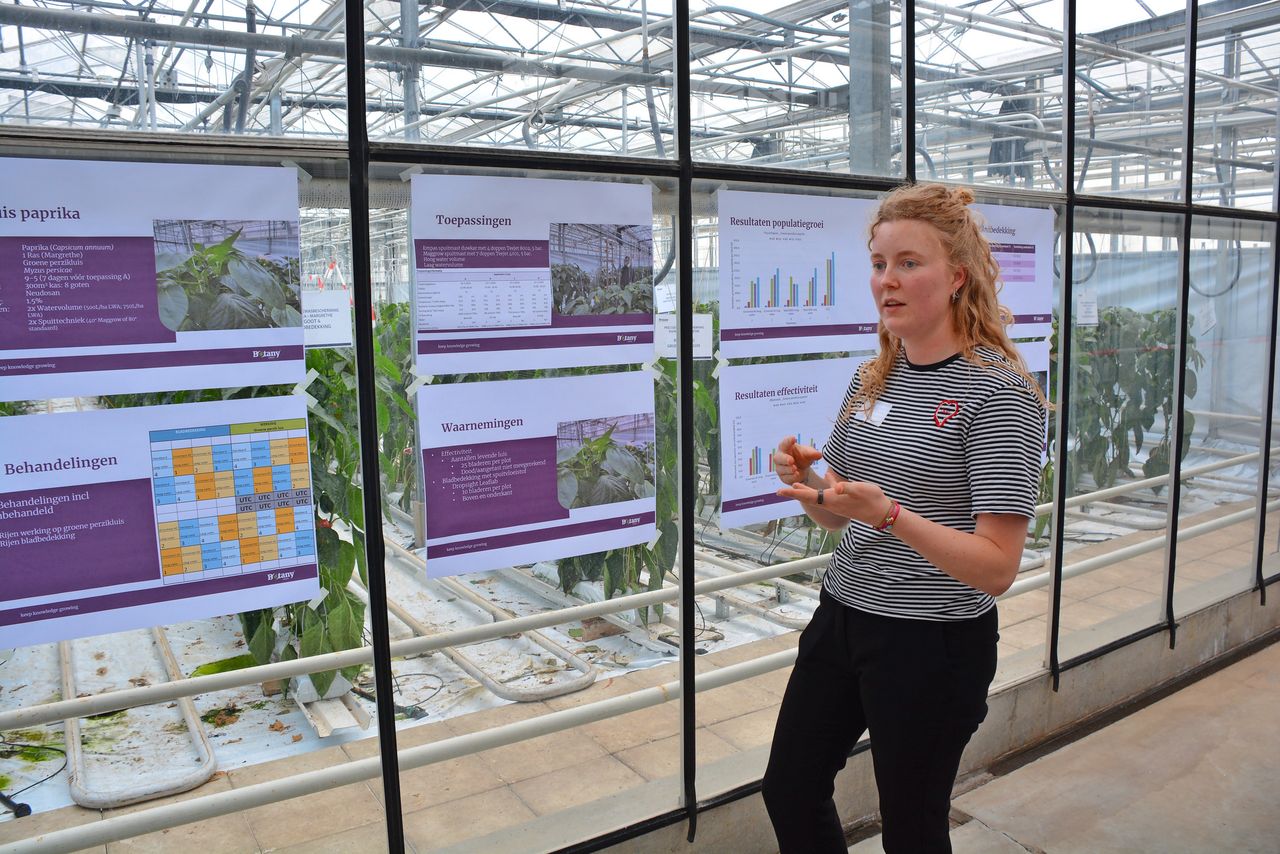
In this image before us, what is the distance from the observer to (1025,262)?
325 centimetres

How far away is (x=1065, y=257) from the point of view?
337 centimetres

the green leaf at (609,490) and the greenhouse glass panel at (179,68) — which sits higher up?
the greenhouse glass panel at (179,68)

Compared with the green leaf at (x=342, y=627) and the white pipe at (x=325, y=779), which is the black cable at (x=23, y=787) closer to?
the white pipe at (x=325, y=779)

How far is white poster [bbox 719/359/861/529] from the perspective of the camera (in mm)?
2621

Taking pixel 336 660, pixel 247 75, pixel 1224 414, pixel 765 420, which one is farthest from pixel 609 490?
pixel 1224 414

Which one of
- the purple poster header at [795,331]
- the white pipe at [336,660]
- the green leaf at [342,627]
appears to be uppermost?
the purple poster header at [795,331]

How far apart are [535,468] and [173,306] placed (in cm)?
86

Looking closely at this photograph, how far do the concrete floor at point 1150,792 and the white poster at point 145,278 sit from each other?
2.18 metres

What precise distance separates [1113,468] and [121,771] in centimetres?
395

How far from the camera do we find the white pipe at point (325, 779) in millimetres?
1901

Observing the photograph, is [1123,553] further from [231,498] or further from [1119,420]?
[231,498]

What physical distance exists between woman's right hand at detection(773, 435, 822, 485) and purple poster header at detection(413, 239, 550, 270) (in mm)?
839

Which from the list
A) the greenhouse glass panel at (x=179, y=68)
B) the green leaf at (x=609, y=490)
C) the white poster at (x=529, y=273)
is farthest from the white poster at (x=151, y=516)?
the green leaf at (x=609, y=490)

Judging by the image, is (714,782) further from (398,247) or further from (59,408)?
(59,408)
